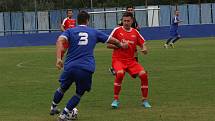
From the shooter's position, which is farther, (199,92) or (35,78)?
(35,78)

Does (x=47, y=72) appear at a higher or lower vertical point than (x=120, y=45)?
lower

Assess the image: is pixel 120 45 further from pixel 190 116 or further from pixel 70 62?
pixel 190 116

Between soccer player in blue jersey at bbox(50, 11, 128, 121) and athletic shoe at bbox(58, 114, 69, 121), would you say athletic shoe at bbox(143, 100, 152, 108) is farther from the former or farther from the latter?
athletic shoe at bbox(58, 114, 69, 121)

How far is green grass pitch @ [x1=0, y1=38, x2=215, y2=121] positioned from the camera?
10969 mm

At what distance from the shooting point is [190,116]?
417 inches

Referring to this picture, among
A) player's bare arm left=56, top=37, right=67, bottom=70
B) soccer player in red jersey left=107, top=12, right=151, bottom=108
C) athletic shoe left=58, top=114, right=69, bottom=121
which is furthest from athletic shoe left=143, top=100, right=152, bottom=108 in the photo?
player's bare arm left=56, top=37, right=67, bottom=70

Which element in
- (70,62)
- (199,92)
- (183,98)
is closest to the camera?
(70,62)

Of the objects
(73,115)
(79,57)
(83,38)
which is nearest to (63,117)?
(73,115)

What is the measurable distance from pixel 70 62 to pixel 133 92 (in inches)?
187

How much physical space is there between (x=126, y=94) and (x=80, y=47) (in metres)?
4.42

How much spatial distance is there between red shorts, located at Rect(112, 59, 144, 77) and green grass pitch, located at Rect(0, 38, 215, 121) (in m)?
0.71

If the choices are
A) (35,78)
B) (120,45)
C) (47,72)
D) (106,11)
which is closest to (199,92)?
(120,45)

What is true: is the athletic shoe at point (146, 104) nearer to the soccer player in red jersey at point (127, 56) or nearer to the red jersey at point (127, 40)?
the soccer player in red jersey at point (127, 56)

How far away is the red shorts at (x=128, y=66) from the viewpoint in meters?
12.4
